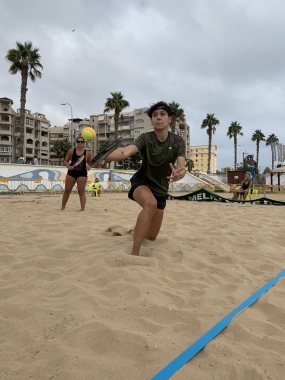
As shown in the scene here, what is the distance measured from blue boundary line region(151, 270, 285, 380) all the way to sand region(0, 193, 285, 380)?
29mm

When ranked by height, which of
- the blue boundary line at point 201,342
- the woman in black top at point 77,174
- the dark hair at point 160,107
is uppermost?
the dark hair at point 160,107

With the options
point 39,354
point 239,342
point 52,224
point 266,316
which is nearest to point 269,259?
point 266,316

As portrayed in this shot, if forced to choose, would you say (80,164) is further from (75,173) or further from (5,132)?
(5,132)

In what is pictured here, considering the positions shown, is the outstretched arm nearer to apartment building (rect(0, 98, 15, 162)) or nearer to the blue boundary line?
the blue boundary line

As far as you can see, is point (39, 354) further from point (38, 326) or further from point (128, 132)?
point (128, 132)

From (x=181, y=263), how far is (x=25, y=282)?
147 centimetres

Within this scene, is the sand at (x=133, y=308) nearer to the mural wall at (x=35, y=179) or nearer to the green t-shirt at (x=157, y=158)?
the green t-shirt at (x=157, y=158)

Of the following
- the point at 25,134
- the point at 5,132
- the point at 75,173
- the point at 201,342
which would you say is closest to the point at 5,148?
the point at 5,132

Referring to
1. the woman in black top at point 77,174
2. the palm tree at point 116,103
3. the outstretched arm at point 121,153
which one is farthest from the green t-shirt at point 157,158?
the palm tree at point 116,103

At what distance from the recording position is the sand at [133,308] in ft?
5.04

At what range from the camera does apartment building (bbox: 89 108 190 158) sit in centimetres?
7769

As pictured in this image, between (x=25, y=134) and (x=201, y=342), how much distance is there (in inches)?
2973

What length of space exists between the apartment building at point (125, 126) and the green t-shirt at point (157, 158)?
7316cm

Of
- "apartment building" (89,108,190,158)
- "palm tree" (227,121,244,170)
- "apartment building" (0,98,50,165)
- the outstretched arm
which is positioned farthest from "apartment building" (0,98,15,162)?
the outstretched arm
